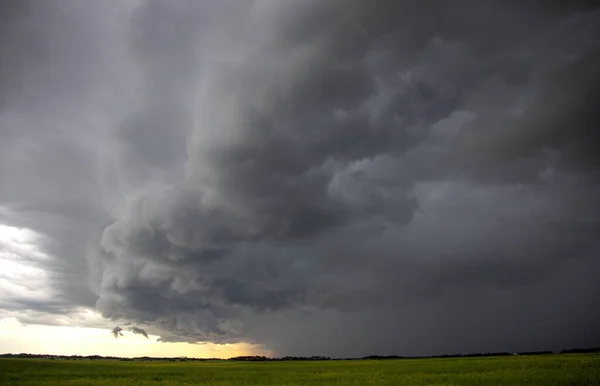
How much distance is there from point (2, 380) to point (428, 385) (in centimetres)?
4577

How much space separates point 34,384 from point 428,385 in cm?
3790

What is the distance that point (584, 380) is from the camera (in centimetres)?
2564

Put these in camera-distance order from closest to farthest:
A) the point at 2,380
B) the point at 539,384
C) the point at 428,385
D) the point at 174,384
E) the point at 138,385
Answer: the point at 539,384 < the point at 428,385 < the point at 138,385 < the point at 174,384 < the point at 2,380

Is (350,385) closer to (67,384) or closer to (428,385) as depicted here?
(428,385)

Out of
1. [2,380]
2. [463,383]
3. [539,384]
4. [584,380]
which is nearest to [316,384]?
[463,383]

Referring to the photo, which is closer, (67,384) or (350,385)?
(350,385)

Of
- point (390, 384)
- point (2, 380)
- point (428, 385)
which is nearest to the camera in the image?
point (428, 385)

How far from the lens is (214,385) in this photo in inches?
1432

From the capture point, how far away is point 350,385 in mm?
31297

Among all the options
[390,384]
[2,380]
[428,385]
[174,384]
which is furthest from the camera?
[2,380]

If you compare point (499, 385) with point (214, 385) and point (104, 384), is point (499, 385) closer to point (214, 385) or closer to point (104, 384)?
point (214, 385)

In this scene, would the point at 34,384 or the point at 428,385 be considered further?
the point at 34,384

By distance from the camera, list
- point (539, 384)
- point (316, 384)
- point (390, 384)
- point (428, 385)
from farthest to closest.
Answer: point (316, 384) → point (390, 384) → point (428, 385) → point (539, 384)

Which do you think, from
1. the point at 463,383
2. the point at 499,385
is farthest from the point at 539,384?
the point at 463,383
